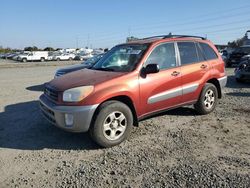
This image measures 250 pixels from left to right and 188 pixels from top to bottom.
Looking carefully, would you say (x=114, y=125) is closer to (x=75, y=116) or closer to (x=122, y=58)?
(x=75, y=116)

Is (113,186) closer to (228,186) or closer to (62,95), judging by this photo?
(228,186)

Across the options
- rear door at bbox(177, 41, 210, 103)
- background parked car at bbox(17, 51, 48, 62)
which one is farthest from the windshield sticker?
background parked car at bbox(17, 51, 48, 62)

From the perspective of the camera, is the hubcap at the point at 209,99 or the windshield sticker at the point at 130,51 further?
the hubcap at the point at 209,99

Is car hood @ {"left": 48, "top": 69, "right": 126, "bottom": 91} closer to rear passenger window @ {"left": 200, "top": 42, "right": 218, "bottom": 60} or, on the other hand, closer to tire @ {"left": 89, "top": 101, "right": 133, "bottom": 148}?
tire @ {"left": 89, "top": 101, "right": 133, "bottom": 148}

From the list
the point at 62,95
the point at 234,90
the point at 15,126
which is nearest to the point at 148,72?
the point at 62,95

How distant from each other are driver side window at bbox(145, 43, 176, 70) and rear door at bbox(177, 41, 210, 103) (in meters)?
0.25

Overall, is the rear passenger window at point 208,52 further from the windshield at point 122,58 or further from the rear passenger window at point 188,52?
the windshield at point 122,58

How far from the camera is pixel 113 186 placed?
3568 millimetres

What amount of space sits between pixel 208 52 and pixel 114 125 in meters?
3.25

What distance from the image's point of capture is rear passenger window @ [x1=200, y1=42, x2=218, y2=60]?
6.68 metres

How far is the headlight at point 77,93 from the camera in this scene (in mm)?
4621

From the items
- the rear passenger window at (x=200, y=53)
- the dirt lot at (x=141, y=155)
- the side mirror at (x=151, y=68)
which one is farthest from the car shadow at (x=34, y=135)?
the rear passenger window at (x=200, y=53)

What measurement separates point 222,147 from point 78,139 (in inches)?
101

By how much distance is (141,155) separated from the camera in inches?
177
